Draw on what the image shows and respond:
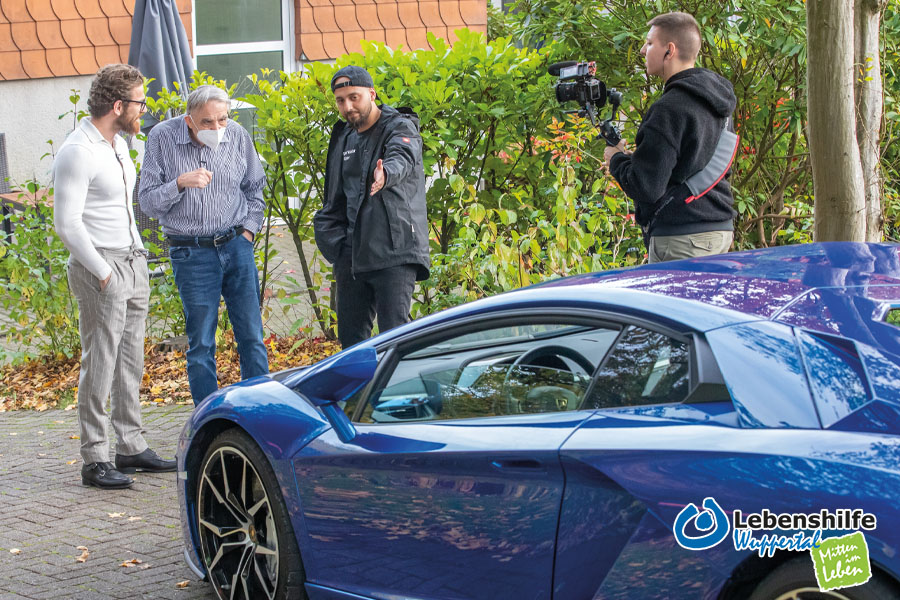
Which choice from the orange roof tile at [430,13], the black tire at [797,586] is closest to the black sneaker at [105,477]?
the black tire at [797,586]

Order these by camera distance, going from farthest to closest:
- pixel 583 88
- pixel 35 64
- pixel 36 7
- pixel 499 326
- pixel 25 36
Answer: pixel 35 64, pixel 25 36, pixel 36 7, pixel 583 88, pixel 499 326

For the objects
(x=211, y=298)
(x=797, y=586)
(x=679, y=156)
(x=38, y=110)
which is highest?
(x=38, y=110)

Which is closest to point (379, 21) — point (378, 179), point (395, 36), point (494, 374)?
point (395, 36)

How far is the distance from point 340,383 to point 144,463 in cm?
279

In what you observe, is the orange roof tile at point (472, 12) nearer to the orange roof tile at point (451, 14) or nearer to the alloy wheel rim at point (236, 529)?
the orange roof tile at point (451, 14)

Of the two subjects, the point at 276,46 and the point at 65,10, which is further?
the point at 276,46

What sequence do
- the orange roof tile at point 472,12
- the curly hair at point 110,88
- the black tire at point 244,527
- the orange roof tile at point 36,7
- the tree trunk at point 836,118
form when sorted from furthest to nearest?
the orange roof tile at point 472,12 < the orange roof tile at point 36,7 < the curly hair at point 110,88 < the tree trunk at point 836,118 < the black tire at point 244,527

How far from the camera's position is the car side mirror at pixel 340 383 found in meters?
3.41

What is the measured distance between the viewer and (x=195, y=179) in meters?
5.76

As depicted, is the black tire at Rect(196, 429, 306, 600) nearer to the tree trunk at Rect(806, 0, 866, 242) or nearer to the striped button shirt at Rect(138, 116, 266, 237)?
the striped button shirt at Rect(138, 116, 266, 237)

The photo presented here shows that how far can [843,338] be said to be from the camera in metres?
2.57

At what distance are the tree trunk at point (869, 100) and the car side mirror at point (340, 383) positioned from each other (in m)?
3.37

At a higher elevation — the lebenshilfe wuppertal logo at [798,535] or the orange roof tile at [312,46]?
the orange roof tile at [312,46]

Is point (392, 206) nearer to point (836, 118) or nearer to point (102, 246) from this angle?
point (102, 246)
